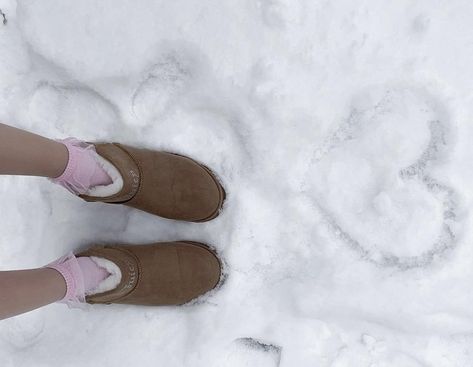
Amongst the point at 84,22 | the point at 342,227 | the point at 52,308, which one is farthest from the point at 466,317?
the point at 84,22

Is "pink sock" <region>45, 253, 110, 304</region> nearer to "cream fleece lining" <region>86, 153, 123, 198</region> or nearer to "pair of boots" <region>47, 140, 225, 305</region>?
"pair of boots" <region>47, 140, 225, 305</region>

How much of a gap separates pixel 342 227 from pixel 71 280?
2.15 ft

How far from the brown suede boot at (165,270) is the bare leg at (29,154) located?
0.28 m

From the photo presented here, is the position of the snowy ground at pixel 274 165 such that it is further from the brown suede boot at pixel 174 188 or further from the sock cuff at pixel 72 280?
the sock cuff at pixel 72 280

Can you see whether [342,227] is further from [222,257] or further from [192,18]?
[192,18]

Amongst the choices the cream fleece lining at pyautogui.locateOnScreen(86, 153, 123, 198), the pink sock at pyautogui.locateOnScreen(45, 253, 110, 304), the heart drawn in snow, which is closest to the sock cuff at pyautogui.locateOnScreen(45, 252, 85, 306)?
the pink sock at pyautogui.locateOnScreen(45, 253, 110, 304)

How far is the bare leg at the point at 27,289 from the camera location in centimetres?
89

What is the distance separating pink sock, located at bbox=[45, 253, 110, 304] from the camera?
1049mm

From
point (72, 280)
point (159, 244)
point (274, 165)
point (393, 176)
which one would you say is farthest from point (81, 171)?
point (393, 176)

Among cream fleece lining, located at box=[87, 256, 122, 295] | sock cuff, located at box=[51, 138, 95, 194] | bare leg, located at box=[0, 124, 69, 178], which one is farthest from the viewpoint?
cream fleece lining, located at box=[87, 256, 122, 295]

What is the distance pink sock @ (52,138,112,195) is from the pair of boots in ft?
0.09

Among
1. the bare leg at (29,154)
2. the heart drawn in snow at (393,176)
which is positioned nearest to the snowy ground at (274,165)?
the heart drawn in snow at (393,176)

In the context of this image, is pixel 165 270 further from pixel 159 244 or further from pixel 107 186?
pixel 107 186

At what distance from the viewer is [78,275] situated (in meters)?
1.06
